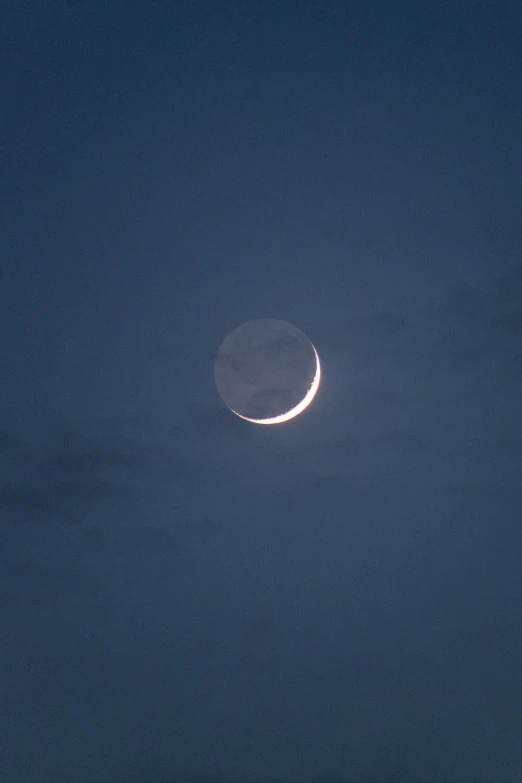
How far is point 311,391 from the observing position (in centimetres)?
2972

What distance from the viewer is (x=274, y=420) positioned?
3034 centimetres

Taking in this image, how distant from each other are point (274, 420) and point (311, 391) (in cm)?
304
